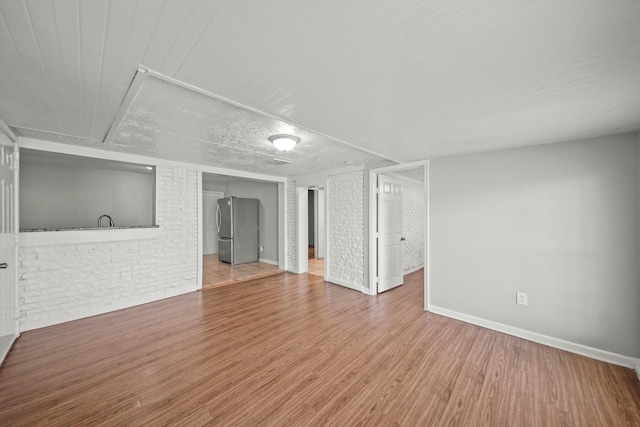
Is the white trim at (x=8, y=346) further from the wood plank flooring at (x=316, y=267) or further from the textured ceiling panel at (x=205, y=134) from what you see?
the wood plank flooring at (x=316, y=267)

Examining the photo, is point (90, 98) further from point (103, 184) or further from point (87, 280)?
point (103, 184)

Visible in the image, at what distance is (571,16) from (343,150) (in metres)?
2.50

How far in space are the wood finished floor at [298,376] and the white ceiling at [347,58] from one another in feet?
7.41

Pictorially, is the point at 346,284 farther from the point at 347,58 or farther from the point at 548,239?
the point at 347,58

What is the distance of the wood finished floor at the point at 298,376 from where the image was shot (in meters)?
1.72

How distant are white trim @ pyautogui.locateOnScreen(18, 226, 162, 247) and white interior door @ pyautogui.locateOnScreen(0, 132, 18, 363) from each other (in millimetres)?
201

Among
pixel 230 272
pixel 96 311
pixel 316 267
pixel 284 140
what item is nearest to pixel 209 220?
pixel 230 272

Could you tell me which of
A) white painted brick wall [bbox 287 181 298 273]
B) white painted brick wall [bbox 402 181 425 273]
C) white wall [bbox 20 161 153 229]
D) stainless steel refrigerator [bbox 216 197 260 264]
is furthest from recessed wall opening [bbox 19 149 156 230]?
white painted brick wall [bbox 402 181 425 273]

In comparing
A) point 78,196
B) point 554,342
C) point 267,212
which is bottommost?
point 554,342

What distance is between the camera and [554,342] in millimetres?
2674

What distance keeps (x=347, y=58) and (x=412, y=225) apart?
5.30 m

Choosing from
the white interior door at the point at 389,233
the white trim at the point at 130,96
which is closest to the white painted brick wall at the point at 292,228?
the white interior door at the point at 389,233

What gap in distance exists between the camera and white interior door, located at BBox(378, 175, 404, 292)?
4410mm

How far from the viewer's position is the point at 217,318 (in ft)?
10.7
